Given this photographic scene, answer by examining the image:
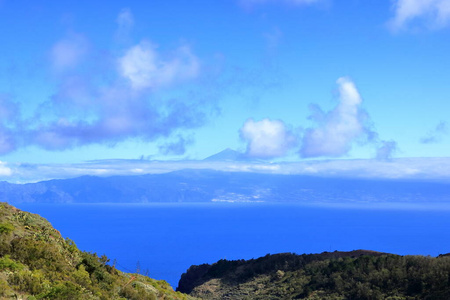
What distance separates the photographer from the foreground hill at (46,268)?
41.9ft

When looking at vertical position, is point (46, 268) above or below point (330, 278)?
above

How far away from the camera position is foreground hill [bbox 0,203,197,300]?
1277 centimetres

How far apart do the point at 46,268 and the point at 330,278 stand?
117ft

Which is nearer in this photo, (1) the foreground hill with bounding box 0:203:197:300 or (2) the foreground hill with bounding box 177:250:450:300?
Result: (1) the foreground hill with bounding box 0:203:197:300

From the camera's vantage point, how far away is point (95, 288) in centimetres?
1602

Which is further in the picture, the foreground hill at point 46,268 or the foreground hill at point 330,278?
the foreground hill at point 330,278

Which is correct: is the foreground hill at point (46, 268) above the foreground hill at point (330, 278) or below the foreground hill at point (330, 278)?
above

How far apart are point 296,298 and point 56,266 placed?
3210 centimetres

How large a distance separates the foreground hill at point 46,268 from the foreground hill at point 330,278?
2438 cm

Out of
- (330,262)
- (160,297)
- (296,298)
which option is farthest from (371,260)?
(160,297)

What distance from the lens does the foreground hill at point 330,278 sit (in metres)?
36.2

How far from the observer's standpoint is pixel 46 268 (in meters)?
15.5

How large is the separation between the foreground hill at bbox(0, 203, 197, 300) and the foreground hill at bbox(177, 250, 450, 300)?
24.4m

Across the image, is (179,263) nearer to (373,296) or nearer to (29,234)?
(373,296)
